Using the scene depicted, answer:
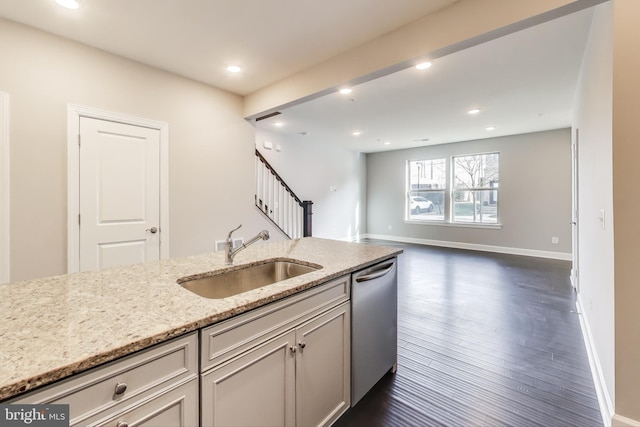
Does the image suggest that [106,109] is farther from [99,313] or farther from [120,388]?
[120,388]

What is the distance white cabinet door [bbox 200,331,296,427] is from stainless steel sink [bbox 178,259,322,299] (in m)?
0.59

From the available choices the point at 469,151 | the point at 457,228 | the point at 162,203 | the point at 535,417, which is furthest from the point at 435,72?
the point at 457,228

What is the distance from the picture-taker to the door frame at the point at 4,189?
234cm

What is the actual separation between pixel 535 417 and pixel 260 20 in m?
3.39

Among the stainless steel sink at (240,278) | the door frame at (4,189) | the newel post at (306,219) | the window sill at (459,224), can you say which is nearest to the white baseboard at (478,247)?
the window sill at (459,224)

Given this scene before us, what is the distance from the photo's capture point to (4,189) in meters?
2.35

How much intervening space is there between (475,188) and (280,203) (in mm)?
4780

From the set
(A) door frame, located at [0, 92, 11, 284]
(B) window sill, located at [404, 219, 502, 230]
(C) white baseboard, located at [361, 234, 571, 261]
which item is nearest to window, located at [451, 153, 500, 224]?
(B) window sill, located at [404, 219, 502, 230]

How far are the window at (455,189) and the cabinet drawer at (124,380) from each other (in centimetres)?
742

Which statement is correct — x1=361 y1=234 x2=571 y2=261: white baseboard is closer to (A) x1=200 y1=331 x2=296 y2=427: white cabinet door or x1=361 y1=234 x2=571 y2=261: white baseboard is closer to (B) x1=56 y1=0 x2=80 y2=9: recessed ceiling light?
(A) x1=200 y1=331 x2=296 y2=427: white cabinet door

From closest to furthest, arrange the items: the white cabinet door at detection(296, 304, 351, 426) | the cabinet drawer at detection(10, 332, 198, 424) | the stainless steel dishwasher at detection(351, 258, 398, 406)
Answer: the cabinet drawer at detection(10, 332, 198, 424)
the white cabinet door at detection(296, 304, 351, 426)
the stainless steel dishwasher at detection(351, 258, 398, 406)

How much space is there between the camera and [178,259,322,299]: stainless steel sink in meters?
Answer: 1.63

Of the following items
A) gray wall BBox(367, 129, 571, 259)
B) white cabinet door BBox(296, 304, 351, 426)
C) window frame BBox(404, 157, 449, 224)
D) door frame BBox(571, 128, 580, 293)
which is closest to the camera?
white cabinet door BBox(296, 304, 351, 426)

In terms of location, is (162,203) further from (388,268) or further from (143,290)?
(388,268)
